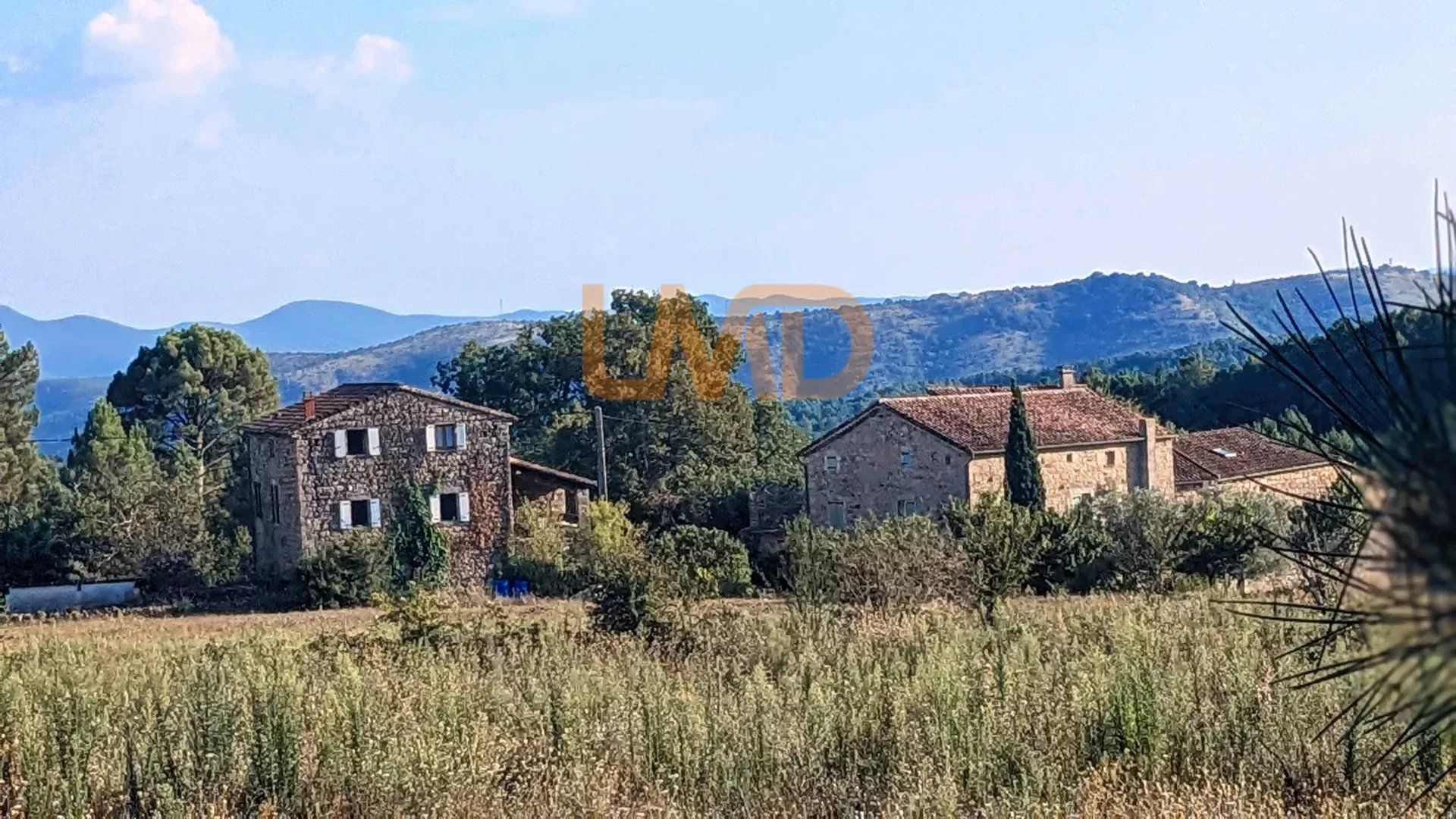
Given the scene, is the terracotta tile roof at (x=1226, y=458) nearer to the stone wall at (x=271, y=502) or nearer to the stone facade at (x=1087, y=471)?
the stone facade at (x=1087, y=471)

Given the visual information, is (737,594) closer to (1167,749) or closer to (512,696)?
(512,696)

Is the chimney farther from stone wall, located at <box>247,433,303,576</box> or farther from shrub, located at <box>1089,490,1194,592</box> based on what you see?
stone wall, located at <box>247,433,303,576</box>

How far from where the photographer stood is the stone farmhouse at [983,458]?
111 ft

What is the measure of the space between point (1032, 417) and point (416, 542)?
15.6m

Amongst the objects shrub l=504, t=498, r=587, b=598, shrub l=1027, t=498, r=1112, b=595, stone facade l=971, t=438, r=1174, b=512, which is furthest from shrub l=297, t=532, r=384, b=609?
stone facade l=971, t=438, r=1174, b=512

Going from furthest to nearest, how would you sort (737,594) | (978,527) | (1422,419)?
1. (737,594)
2. (978,527)
3. (1422,419)

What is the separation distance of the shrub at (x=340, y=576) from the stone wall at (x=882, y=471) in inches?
460

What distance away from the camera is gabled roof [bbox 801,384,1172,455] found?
34.0 meters

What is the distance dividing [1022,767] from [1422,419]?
6.08 meters

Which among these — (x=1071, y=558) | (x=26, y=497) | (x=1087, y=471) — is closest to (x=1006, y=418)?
(x=1087, y=471)

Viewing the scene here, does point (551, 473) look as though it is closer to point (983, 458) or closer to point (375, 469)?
point (375, 469)

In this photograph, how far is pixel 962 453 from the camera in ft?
109

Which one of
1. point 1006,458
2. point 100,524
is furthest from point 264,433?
point 1006,458

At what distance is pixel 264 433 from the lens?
34.7m
